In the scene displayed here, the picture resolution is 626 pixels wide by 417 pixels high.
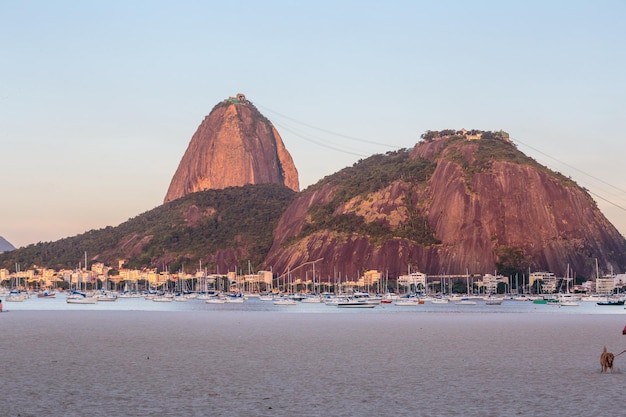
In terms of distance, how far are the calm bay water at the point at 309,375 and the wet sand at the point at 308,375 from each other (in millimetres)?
62

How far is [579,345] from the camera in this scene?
214 feet

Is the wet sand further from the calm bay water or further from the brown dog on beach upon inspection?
the brown dog on beach

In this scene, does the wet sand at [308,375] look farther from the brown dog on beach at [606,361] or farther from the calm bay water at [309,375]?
the brown dog on beach at [606,361]

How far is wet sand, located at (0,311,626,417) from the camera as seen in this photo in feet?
111

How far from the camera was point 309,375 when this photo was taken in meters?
44.7

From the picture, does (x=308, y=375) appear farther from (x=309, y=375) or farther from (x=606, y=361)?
(x=606, y=361)

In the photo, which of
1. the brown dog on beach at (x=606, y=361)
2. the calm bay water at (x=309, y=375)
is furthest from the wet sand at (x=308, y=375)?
the brown dog on beach at (x=606, y=361)

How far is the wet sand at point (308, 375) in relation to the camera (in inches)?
1326

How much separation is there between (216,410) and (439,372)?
1639 centimetres

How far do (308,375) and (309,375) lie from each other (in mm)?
50

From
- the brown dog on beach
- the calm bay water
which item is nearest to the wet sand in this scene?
the calm bay water

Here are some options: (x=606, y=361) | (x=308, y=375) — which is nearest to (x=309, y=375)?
(x=308, y=375)

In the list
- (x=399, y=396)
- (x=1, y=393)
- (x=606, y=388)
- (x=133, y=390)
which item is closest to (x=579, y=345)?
(x=606, y=388)

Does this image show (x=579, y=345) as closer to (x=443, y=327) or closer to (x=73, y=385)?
(x=443, y=327)
